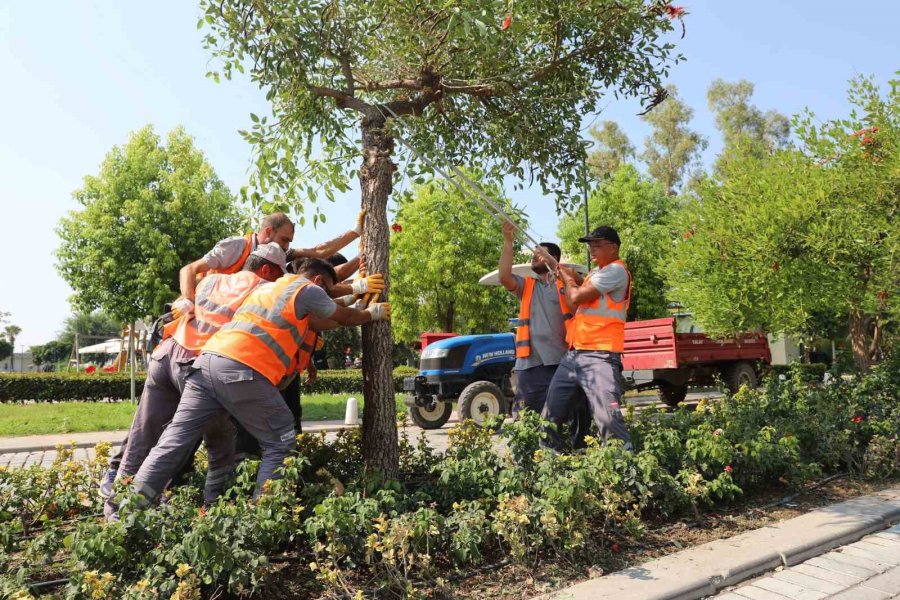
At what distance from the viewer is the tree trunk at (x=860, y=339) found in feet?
26.7

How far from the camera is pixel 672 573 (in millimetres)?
3465

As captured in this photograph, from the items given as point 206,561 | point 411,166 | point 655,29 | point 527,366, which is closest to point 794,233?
point 655,29

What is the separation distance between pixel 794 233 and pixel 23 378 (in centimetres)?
1935

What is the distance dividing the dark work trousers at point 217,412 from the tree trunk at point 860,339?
23.8 ft

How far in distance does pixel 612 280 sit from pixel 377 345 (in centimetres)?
179

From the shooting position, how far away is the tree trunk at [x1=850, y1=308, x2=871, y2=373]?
8.15m

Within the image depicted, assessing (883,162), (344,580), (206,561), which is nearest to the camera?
(206,561)

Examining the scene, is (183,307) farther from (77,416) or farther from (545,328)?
(77,416)

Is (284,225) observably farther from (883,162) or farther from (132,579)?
(883,162)

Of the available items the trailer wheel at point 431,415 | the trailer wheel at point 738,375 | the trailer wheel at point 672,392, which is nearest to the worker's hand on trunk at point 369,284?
the trailer wheel at point 431,415

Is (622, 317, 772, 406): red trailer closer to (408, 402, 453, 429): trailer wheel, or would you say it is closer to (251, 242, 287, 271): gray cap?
(408, 402, 453, 429): trailer wheel

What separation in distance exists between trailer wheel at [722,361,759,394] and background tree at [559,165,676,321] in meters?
9.70

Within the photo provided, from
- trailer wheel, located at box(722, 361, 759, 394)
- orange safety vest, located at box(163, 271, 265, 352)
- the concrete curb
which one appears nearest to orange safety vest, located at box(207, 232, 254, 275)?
orange safety vest, located at box(163, 271, 265, 352)

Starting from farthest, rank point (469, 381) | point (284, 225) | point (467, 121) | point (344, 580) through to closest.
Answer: point (469, 381)
point (467, 121)
point (284, 225)
point (344, 580)
